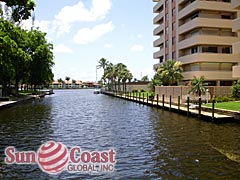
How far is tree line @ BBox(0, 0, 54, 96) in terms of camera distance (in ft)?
150

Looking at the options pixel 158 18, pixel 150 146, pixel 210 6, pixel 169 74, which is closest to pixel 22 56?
pixel 169 74

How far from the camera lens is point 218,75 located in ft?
170

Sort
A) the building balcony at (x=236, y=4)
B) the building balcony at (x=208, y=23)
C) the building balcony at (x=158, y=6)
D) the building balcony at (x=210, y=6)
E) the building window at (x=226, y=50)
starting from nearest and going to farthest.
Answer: the building balcony at (x=236, y=4), the building balcony at (x=208, y=23), the building balcony at (x=210, y=6), the building window at (x=226, y=50), the building balcony at (x=158, y=6)

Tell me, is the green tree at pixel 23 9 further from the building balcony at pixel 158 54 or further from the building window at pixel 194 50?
the building balcony at pixel 158 54

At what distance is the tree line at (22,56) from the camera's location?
4562 cm

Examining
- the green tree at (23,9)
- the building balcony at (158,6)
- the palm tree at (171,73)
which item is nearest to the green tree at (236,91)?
the palm tree at (171,73)

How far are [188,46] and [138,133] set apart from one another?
124ft

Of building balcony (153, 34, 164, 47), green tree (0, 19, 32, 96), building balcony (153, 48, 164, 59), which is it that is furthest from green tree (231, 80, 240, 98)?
building balcony (153, 34, 164, 47)

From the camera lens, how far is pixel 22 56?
51500 millimetres

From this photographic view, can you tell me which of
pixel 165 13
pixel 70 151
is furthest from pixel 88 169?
pixel 165 13

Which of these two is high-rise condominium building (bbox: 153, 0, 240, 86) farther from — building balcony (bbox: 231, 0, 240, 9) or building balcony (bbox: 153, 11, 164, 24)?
building balcony (bbox: 231, 0, 240, 9)

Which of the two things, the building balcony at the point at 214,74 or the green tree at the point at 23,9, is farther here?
the building balcony at the point at 214,74

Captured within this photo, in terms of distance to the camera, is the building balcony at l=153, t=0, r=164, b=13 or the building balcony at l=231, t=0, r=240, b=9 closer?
the building balcony at l=231, t=0, r=240, b=9

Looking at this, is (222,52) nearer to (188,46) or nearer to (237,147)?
→ (188,46)
